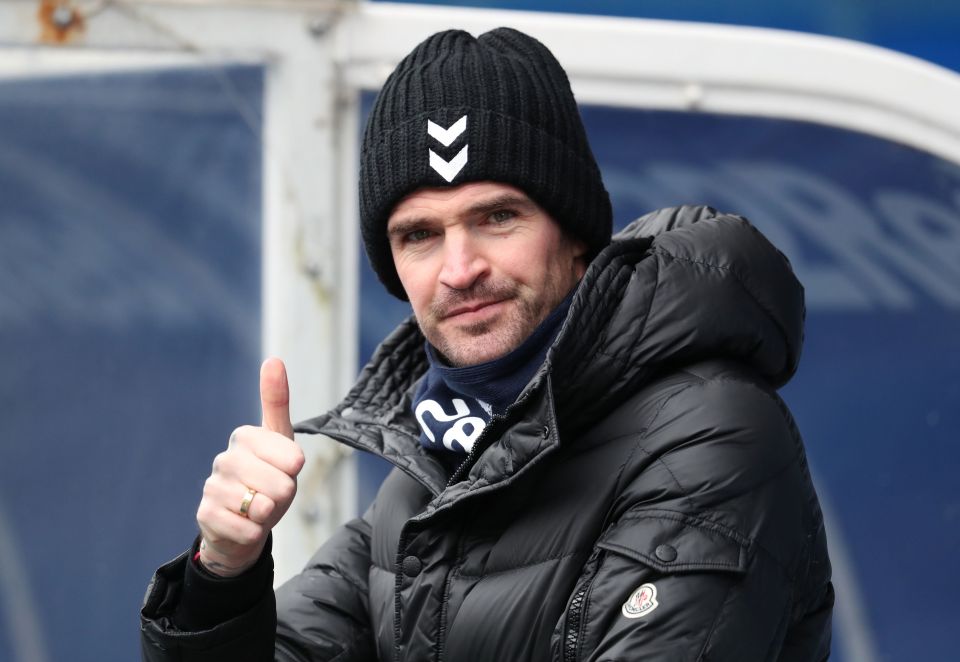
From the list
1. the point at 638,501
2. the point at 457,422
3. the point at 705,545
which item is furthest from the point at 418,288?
the point at 705,545

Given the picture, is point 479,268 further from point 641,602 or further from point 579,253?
point 641,602

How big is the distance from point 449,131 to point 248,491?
1.74 feet

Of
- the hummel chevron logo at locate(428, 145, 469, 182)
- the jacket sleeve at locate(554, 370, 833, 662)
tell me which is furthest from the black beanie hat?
the jacket sleeve at locate(554, 370, 833, 662)

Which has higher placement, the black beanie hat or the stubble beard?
the black beanie hat

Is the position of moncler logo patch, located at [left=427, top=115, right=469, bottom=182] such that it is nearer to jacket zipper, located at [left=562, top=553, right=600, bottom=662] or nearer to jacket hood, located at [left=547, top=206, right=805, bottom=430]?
jacket hood, located at [left=547, top=206, right=805, bottom=430]

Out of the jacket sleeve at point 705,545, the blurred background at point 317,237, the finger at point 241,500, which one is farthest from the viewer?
the blurred background at point 317,237

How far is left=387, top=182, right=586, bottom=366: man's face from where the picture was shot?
1.76m

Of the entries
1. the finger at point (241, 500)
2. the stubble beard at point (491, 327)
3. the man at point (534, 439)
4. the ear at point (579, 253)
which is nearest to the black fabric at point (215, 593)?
the man at point (534, 439)

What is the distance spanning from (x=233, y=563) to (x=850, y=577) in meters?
1.93

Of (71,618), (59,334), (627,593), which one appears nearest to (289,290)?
(59,334)

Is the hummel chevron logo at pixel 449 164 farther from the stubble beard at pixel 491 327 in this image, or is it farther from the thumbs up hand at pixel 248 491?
the thumbs up hand at pixel 248 491

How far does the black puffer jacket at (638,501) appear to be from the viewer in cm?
146

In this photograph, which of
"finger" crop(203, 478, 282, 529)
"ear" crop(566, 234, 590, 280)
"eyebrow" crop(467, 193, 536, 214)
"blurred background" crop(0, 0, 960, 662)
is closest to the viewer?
"finger" crop(203, 478, 282, 529)

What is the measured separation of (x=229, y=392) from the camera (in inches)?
122
